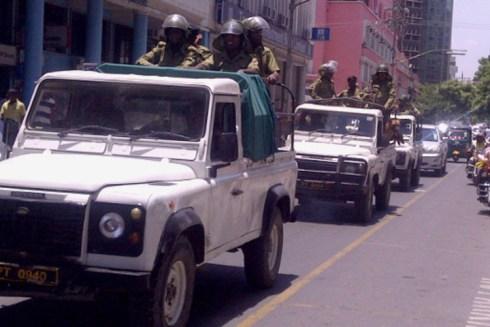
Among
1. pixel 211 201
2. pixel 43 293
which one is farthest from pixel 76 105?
pixel 43 293

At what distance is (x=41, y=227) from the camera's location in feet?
22.8

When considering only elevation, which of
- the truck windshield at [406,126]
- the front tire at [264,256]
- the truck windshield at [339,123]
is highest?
the truck windshield at [339,123]

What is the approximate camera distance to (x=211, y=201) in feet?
26.7

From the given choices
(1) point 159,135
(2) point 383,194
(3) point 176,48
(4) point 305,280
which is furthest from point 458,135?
(1) point 159,135

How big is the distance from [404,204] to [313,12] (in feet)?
123

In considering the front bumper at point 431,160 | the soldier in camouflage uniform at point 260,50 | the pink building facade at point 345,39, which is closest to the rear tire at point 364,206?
the soldier in camouflage uniform at point 260,50

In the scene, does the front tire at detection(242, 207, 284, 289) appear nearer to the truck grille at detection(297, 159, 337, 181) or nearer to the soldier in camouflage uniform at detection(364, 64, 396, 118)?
the truck grille at detection(297, 159, 337, 181)

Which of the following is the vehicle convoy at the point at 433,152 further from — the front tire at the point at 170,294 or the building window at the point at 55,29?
the front tire at the point at 170,294

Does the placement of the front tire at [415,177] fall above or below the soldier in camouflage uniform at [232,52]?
below

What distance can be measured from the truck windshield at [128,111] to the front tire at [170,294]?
4.20 ft

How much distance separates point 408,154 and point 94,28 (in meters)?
9.00

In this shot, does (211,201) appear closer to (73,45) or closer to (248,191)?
(248,191)

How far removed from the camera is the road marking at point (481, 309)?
9.38m

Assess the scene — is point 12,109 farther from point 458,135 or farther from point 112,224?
point 458,135
